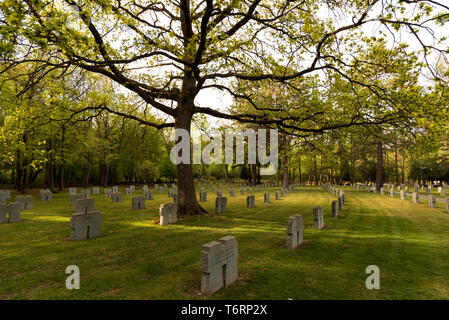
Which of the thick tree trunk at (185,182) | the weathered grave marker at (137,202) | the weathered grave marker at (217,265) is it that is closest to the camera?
the weathered grave marker at (217,265)

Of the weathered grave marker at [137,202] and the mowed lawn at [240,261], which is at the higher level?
the weathered grave marker at [137,202]

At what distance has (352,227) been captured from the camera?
35.4 feet

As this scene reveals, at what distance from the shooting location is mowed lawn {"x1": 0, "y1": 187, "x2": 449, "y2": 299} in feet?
15.5

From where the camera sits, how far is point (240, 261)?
6.44 m

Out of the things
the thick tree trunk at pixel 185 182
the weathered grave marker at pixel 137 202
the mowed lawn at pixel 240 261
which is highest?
the thick tree trunk at pixel 185 182

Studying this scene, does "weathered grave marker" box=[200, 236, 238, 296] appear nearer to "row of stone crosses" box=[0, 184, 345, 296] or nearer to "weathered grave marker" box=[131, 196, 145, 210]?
"row of stone crosses" box=[0, 184, 345, 296]

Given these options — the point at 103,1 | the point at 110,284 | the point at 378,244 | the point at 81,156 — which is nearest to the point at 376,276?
the point at 378,244

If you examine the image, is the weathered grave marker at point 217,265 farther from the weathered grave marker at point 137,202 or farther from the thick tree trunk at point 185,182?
the weathered grave marker at point 137,202

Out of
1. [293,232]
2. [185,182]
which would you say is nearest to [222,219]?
[185,182]

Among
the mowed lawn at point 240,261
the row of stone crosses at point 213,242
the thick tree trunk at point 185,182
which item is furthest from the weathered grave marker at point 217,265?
the thick tree trunk at point 185,182

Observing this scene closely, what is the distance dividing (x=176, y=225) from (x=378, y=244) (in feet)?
25.3

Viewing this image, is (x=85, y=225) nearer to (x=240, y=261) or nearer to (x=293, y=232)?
(x=240, y=261)

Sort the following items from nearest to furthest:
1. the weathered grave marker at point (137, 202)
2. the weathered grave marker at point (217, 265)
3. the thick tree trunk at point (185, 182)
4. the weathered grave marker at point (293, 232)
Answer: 1. the weathered grave marker at point (217, 265)
2. the weathered grave marker at point (293, 232)
3. the thick tree trunk at point (185, 182)
4. the weathered grave marker at point (137, 202)

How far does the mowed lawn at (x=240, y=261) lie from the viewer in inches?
186
